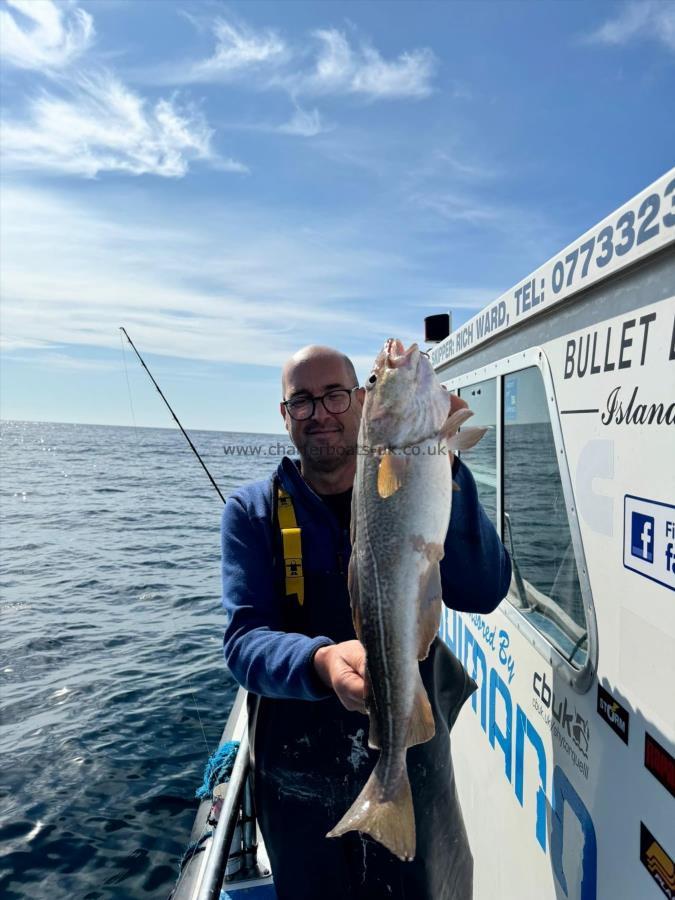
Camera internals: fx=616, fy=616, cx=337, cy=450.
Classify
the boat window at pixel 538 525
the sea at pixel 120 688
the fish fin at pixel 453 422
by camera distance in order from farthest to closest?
the sea at pixel 120 688, the boat window at pixel 538 525, the fish fin at pixel 453 422

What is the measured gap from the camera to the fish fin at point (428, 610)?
2.06 metres

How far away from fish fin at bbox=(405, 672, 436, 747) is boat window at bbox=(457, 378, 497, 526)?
201 centimetres

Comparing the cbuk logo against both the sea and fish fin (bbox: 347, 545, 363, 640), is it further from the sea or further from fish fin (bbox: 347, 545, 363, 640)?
fish fin (bbox: 347, 545, 363, 640)

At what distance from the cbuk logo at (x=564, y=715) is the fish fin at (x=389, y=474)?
1160 millimetres

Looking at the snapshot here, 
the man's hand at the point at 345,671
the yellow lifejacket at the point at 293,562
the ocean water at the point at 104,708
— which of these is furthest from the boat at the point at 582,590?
the ocean water at the point at 104,708

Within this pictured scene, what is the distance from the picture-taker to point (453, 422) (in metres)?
2.14

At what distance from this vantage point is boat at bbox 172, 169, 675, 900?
183 cm

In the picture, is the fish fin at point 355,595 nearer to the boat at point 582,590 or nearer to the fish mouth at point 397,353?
the fish mouth at point 397,353

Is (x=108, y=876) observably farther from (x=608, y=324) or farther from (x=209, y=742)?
(x=608, y=324)

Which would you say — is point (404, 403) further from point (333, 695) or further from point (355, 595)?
point (333, 695)

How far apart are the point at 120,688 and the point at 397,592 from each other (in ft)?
27.6

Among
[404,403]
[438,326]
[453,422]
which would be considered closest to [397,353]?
[404,403]

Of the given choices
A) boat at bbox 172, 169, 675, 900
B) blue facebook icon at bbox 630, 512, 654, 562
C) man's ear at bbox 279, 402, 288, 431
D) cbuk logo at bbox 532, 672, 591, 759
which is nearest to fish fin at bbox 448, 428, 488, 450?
boat at bbox 172, 169, 675, 900

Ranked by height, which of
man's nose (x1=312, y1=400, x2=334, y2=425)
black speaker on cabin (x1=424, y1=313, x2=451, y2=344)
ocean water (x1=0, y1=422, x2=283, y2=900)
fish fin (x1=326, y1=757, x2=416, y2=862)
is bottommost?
ocean water (x1=0, y1=422, x2=283, y2=900)
